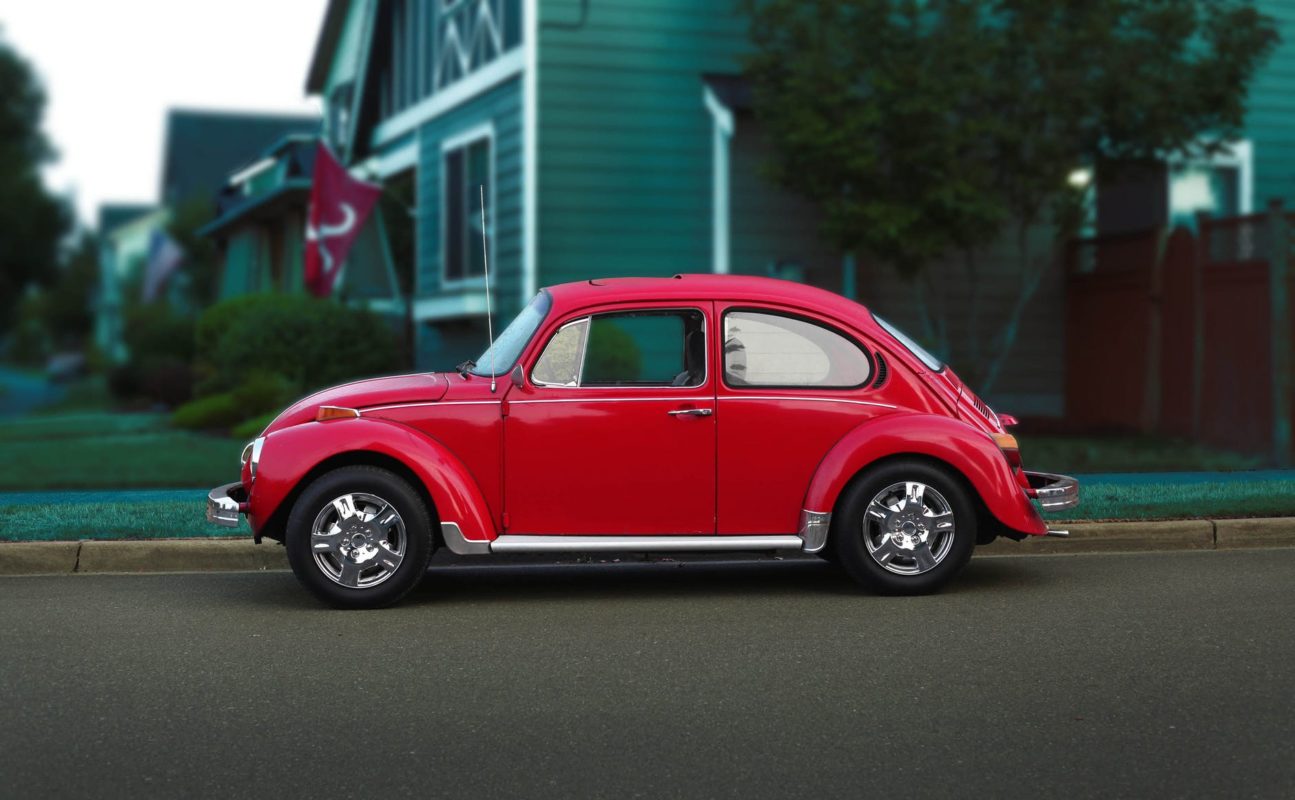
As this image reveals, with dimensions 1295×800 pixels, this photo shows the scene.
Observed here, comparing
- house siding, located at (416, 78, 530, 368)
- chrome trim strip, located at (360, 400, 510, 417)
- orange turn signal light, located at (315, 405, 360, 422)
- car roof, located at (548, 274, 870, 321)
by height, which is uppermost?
house siding, located at (416, 78, 530, 368)

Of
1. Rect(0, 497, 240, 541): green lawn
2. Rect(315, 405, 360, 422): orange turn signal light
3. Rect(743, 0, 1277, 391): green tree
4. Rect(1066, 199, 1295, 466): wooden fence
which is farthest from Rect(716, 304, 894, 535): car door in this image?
Rect(1066, 199, 1295, 466): wooden fence

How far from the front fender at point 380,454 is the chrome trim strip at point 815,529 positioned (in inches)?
61.7

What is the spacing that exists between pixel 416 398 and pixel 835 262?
35.2 feet

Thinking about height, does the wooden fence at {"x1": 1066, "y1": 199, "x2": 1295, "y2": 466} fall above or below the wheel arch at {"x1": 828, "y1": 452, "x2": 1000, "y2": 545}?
above

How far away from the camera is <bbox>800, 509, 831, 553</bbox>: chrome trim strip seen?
7.88 metres

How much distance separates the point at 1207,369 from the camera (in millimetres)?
15961

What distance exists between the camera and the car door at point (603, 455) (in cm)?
784

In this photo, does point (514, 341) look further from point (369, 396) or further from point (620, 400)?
point (369, 396)

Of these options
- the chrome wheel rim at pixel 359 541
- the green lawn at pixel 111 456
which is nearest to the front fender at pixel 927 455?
the chrome wheel rim at pixel 359 541

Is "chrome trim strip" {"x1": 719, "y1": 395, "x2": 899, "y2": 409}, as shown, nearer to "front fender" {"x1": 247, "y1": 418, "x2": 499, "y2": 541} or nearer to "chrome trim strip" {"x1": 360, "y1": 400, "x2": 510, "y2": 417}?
"chrome trim strip" {"x1": 360, "y1": 400, "x2": 510, "y2": 417}

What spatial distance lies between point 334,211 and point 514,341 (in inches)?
480

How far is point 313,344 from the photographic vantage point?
19.4m

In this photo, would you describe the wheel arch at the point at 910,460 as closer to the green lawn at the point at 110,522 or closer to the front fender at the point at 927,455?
the front fender at the point at 927,455

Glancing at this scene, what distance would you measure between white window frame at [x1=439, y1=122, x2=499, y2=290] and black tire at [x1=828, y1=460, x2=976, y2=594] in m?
9.55
